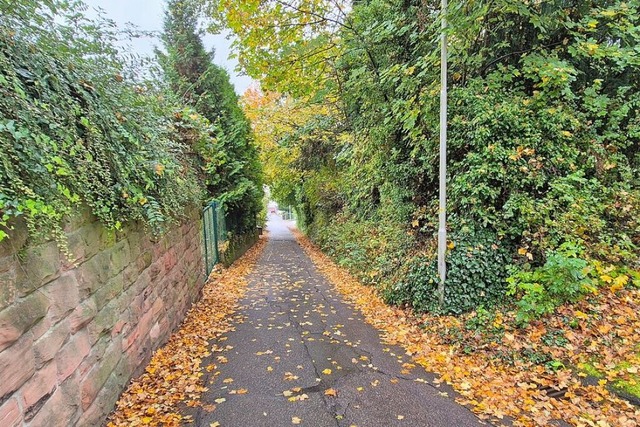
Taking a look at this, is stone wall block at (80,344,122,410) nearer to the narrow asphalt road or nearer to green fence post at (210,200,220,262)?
the narrow asphalt road

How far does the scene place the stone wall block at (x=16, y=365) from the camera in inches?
65.0

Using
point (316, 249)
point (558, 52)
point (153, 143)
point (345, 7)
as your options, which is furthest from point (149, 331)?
point (316, 249)

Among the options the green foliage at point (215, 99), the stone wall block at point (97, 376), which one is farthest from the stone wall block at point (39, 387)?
the green foliage at point (215, 99)

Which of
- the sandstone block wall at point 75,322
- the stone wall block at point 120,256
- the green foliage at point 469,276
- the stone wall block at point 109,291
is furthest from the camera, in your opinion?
the green foliage at point 469,276

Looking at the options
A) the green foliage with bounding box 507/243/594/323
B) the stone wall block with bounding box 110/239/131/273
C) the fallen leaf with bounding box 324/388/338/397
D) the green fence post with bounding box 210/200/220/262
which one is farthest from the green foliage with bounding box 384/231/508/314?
the green fence post with bounding box 210/200/220/262

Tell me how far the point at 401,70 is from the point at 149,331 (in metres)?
4.80

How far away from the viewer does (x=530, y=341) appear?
141 inches

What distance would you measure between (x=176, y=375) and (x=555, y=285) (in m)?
3.95

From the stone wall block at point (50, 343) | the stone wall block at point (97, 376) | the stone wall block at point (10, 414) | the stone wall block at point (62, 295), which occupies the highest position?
the stone wall block at point (62, 295)

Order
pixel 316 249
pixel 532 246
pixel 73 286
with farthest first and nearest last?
pixel 316 249 < pixel 532 246 < pixel 73 286

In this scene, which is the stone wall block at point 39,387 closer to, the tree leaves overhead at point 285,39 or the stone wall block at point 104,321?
the stone wall block at point 104,321

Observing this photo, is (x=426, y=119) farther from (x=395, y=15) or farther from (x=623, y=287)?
(x=623, y=287)

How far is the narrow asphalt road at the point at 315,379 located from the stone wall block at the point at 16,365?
1.34m

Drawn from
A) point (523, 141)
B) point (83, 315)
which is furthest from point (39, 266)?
point (523, 141)
